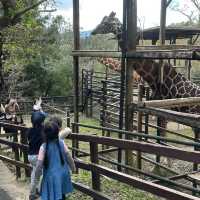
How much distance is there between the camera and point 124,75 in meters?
6.86

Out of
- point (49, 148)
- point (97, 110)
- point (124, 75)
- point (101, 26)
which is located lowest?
point (97, 110)

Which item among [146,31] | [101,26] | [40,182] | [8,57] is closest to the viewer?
[40,182]

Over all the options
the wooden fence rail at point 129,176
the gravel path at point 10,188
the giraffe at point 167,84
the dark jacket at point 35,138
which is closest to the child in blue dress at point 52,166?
the wooden fence rail at point 129,176

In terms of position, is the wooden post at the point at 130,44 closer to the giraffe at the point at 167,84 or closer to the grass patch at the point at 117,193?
the grass patch at the point at 117,193

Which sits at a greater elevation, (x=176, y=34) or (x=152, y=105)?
(x=176, y=34)

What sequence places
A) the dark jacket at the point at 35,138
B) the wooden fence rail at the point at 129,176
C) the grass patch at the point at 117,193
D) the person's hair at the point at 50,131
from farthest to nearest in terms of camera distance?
1. the grass patch at the point at 117,193
2. the dark jacket at the point at 35,138
3. the person's hair at the point at 50,131
4. the wooden fence rail at the point at 129,176

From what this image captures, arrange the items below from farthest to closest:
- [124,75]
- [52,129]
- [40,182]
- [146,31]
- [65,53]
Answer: [65,53] → [146,31] → [124,75] → [40,182] → [52,129]

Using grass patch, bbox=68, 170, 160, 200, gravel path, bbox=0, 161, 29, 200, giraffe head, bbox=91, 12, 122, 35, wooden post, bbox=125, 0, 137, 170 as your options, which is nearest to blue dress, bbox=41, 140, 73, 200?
grass patch, bbox=68, 170, 160, 200

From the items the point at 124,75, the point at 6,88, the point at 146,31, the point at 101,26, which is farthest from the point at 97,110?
the point at 124,75

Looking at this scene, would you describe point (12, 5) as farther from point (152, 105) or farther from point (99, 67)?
point (99, 67)

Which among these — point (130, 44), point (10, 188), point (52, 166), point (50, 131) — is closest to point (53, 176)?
point (52, 166)

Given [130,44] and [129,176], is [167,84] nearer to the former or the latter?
[130,44]

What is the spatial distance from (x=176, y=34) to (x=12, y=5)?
10548 millimetres

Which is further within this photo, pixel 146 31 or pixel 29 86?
pixel 29 86
